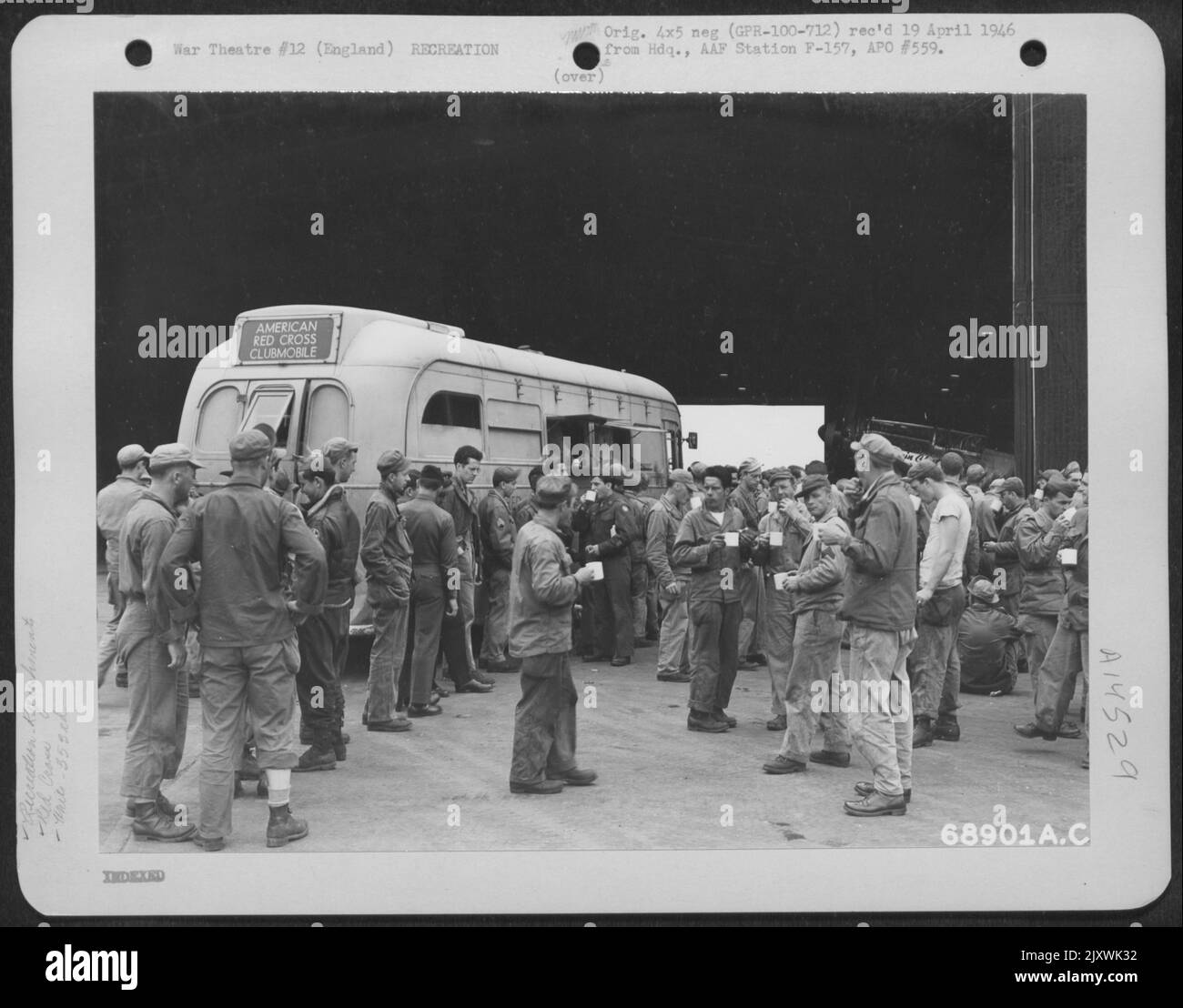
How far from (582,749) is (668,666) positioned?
28.7 inches

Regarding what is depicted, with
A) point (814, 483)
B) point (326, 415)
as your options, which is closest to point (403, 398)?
point (326, 415)

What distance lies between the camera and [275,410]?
524 cm

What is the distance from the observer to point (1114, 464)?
4.34 metres

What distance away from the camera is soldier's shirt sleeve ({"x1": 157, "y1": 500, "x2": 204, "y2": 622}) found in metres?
4.28

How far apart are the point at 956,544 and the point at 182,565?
12.6 feet

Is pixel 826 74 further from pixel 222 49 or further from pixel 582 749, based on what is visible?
pixel 582 749

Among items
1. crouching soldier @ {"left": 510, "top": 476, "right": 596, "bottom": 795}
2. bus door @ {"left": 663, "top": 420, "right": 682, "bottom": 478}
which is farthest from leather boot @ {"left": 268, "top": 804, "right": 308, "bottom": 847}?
bus door @ {"left": 663, "top": 420, "right": 682, "bottom": 478}

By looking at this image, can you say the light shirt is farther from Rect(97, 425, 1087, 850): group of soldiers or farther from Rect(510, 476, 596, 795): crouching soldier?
Rect(510, 476, 596, 795): crouching soldier

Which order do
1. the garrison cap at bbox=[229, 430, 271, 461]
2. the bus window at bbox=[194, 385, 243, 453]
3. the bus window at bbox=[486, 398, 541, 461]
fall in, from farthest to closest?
the bus window at bbox=[486, 398, 541, 461] < the bus window at bbox=[194, 385, 243, 453] < the garrison cap at bbox=[229, 430, 271, 461]

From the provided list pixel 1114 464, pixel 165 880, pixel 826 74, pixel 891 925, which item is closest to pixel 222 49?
pixel 826 74

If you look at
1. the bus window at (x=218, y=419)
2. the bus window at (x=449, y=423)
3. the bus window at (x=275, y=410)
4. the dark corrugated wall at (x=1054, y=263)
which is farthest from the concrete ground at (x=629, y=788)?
the bus window at (x=449, y=423)

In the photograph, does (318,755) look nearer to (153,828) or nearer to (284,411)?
(153,828)

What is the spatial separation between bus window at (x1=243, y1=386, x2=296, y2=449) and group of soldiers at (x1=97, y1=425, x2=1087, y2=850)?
130 mm
